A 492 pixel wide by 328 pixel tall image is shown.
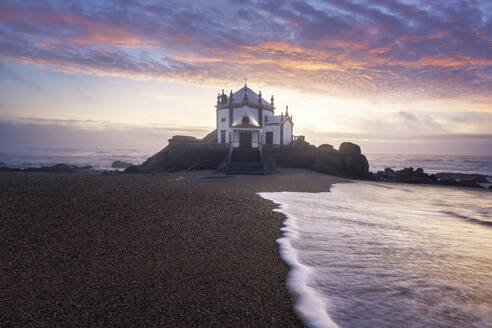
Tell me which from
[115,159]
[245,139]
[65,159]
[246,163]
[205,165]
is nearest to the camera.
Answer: [246,163]

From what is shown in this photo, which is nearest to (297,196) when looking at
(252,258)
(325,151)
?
(252,258)

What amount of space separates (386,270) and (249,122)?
3133 centimetres

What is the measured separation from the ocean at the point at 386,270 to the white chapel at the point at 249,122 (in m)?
24.8

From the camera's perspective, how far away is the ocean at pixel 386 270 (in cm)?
399

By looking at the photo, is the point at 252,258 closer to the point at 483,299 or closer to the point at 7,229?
the point at 483,299

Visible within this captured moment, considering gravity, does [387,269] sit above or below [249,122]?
below

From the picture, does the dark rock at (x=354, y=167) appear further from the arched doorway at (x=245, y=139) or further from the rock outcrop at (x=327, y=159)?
the arched doorway at (x=245, y=139)

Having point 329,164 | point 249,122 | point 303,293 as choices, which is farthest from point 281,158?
point 303,293

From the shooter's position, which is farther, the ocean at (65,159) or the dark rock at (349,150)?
the ocean at (65,159)

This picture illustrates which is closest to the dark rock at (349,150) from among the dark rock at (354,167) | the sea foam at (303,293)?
the dark rock at (354,167)

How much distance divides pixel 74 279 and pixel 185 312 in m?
2.12

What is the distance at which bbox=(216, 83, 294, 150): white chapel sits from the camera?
114 feet

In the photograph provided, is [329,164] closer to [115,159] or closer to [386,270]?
[386,270]

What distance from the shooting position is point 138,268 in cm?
477
